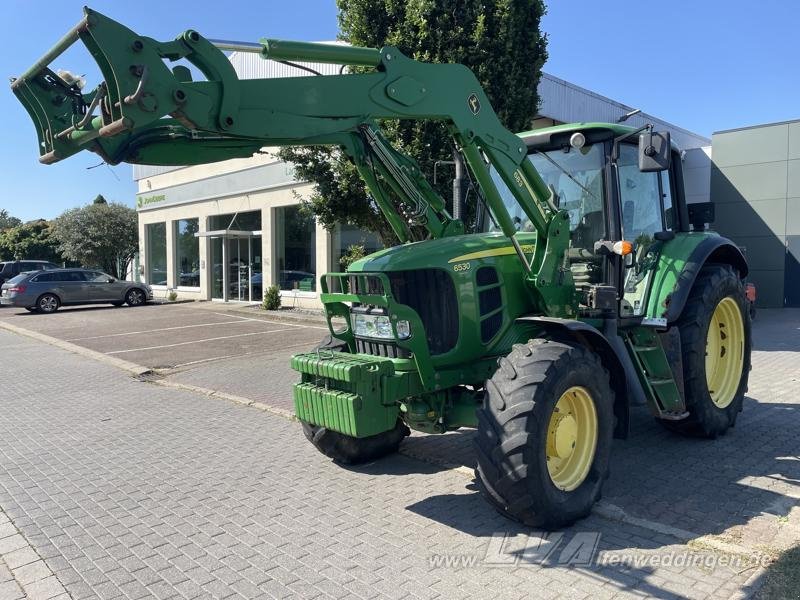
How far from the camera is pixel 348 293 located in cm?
487

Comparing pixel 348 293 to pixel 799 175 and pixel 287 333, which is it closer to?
pixel 287 333

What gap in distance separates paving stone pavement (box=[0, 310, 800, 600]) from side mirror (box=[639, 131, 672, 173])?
8.16 ft

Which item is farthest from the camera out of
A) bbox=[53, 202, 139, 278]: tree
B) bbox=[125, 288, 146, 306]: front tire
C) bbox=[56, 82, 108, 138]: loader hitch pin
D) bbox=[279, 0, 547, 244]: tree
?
bbox=[53, 202, 139, 278]: tree

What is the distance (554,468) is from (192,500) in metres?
2.75

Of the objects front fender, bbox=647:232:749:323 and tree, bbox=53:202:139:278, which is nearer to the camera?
front fender, bbox=647:232:749:323

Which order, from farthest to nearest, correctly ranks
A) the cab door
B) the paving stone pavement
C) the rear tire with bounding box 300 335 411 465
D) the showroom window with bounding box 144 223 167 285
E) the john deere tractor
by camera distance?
the showroom window with bounding box 144 223 167 285 → the cab door → the rear tire with bounding box 300 335 411 465 → the john deere tractor → the paving stone pavement

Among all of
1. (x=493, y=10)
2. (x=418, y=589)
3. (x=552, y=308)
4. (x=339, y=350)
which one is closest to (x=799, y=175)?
(x=493, y=10)

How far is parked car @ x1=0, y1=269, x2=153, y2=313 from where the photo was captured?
21656mm

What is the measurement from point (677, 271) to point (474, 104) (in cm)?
248

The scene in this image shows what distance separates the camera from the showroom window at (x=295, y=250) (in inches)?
805

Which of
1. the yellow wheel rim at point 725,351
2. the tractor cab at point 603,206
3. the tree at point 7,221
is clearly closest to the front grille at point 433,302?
the tractor cab at point 603,206

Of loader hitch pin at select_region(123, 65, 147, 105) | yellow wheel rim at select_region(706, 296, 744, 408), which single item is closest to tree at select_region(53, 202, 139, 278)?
yellow wheel rim at select_region(706, 296, 744, 408)

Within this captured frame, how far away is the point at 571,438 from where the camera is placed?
4.39 meters

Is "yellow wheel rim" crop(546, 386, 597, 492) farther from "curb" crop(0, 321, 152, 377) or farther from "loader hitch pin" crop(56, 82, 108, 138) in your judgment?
"curb" crop(0, 321, 152, 377)
